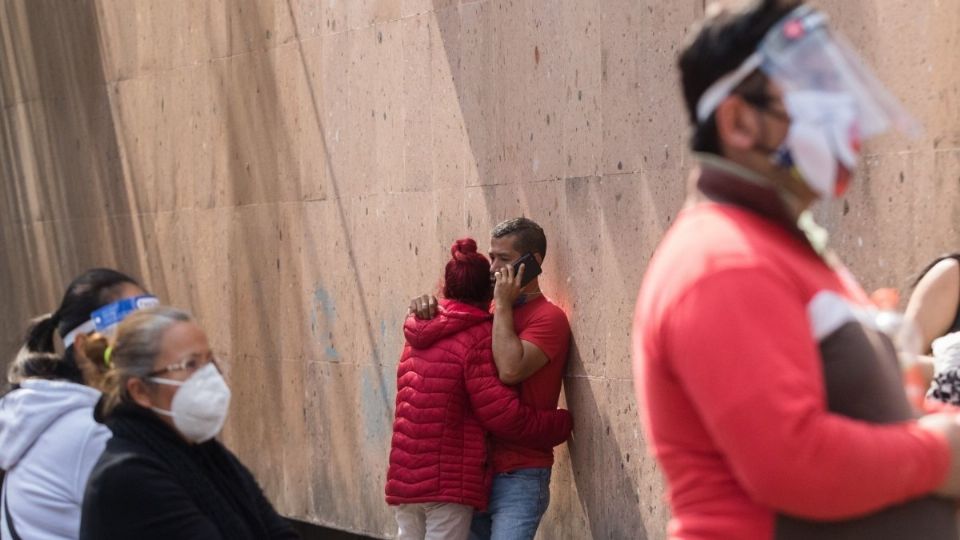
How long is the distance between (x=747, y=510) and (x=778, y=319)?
30cm

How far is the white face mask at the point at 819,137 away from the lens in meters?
2.38

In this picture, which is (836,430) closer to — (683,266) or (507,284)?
(683,266)

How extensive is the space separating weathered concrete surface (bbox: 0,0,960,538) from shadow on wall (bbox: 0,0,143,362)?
0.03 meters

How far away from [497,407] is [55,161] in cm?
699

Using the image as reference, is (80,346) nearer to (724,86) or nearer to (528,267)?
(528,267)

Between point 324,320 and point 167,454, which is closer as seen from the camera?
point 167,454

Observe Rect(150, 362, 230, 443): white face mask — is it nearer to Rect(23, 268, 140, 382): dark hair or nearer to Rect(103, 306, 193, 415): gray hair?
Rect(103, 306, 193, 415): gray hair

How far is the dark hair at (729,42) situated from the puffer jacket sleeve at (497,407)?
182 inches

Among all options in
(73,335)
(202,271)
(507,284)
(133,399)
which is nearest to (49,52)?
(202,271)

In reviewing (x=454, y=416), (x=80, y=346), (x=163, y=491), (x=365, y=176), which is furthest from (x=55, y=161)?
(x=163, y=491)

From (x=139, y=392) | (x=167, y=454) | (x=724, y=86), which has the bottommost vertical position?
(x=167, y=454)

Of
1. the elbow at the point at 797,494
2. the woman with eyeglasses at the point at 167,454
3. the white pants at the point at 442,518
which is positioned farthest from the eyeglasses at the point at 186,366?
the white pants at the point at 442,518

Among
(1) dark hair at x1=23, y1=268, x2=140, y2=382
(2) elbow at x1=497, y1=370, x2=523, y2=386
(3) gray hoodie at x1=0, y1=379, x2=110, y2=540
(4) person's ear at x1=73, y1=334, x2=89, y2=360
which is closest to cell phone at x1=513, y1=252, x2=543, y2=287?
(2) elbow at x1=497, y1=370, x2=523, y2=386

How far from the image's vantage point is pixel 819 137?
93.4 inches
